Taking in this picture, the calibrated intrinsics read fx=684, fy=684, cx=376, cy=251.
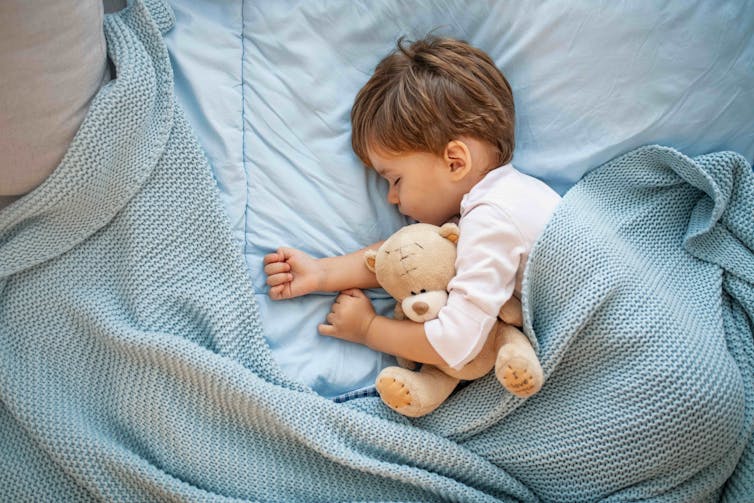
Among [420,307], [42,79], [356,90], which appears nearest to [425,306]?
[420,307]

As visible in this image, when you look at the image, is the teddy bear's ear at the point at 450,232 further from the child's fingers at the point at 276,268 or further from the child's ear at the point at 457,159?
the child's fingers at the point at 276,268

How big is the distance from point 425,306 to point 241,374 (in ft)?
1.01

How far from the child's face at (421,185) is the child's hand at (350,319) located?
7.3 inches

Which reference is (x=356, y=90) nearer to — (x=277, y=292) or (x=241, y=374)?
(x=277, y=292)

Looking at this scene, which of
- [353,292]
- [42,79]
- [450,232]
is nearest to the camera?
[42,79]

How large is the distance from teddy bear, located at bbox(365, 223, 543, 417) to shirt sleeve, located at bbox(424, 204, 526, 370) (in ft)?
0.08

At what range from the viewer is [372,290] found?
1248mm

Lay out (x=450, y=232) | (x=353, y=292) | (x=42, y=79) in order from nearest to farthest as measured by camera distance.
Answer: (x=42, y=79) < (x=450, y=232) < (x=353, y=292)

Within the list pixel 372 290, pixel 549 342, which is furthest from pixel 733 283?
pixel 372 290

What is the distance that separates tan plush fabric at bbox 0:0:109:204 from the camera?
3.11 feet

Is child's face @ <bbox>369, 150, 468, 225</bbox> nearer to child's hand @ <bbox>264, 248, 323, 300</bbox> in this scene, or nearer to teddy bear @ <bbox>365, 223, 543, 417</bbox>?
teddy bear @ <bbox>365, 223, 543, 417</bbox>

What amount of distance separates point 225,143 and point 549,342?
0.65 meters

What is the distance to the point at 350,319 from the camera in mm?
1170

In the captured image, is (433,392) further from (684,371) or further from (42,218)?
(42,218)
